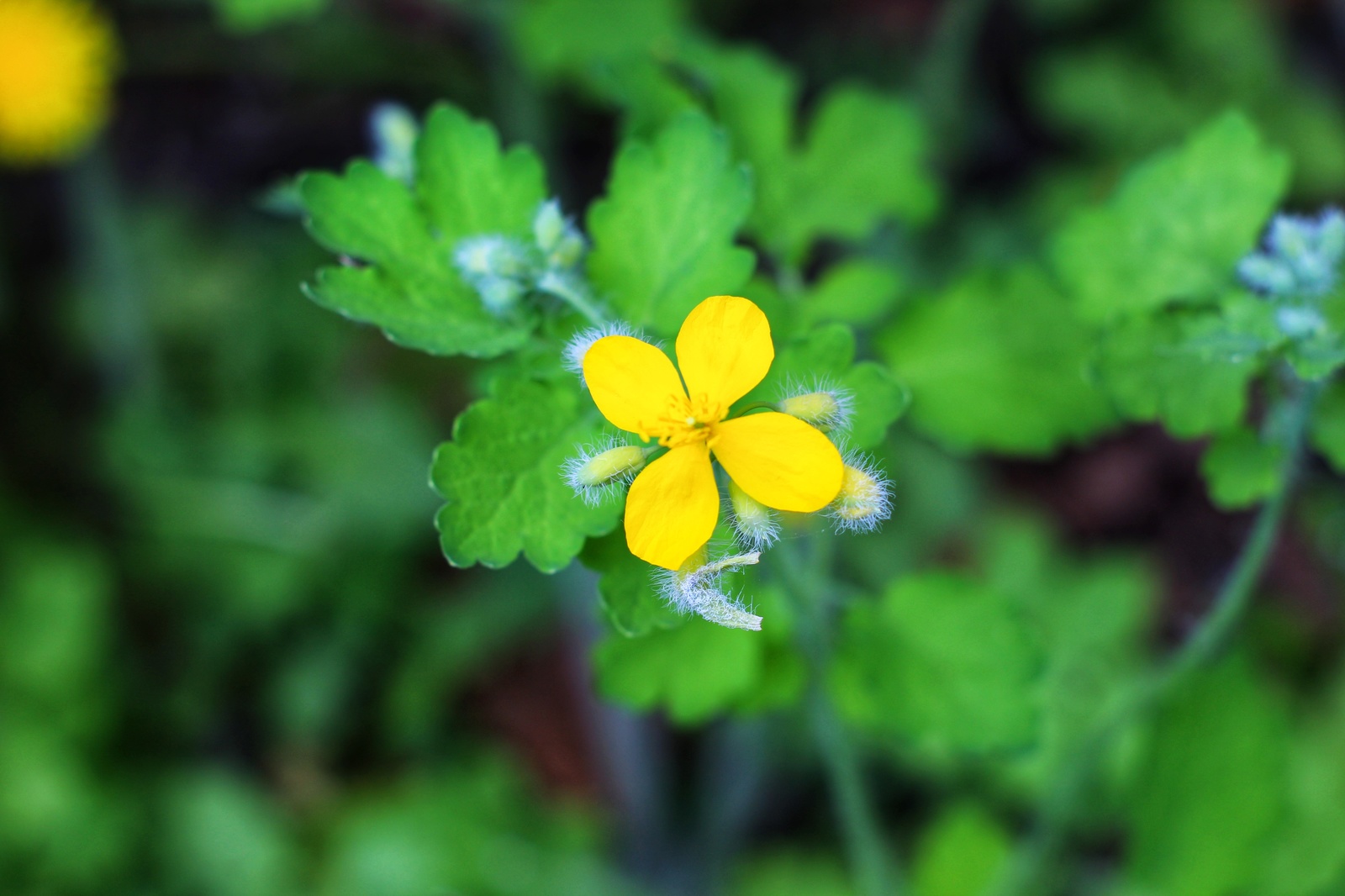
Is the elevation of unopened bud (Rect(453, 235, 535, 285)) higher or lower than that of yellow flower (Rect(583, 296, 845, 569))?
higher

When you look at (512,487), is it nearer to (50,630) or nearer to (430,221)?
(430,221)

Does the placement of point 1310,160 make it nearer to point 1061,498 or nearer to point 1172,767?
point 1061,498

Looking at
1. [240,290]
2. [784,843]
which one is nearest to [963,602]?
[784,843]

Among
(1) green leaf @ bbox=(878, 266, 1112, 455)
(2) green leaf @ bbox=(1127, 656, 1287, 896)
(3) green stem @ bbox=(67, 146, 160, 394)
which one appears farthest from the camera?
(3) green stem @ bbox=(67, 146, 160, 394)

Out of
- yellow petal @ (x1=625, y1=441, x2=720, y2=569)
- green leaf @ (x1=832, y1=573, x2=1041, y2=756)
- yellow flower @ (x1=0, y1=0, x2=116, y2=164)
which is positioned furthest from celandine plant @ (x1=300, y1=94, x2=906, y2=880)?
yellow flower @ (x1=0, y1=0, x2=116, y2=164)

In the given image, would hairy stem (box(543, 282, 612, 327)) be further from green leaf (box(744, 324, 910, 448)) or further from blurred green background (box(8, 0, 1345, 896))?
blurred green background (box(8, 0, 1345, 896))
